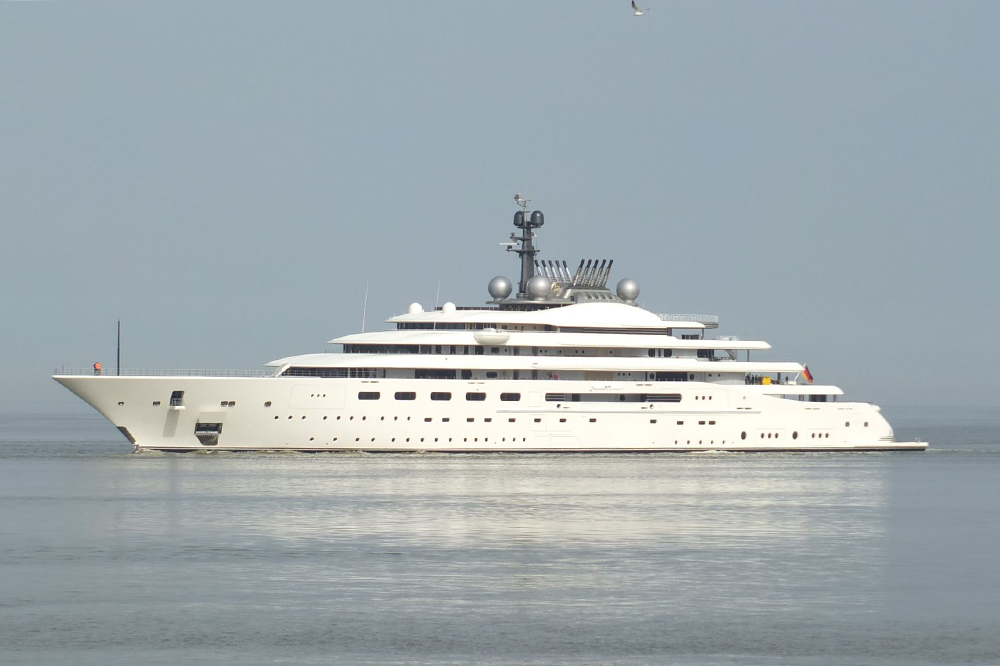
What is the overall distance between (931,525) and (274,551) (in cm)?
1706

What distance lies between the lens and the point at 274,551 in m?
29.3

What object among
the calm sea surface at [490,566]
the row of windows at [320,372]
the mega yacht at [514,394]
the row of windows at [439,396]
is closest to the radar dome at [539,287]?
the mega yacht at [514,394]

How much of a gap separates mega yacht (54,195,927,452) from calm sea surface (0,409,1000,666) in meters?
2.07

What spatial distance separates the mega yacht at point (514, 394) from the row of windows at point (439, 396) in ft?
0.16

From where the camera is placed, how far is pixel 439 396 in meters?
49.5

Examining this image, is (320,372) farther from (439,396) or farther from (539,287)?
(539,287)

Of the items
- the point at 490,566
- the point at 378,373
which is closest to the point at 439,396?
the point at 378,373

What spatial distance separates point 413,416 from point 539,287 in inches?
360

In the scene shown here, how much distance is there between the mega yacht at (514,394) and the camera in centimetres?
4847

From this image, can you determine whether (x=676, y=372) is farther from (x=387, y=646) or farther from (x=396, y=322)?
(x=387, y=646)

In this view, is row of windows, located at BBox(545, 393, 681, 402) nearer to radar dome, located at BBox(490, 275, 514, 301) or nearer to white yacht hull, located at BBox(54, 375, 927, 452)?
white yacht hull, located at BBox(54, 375, 927, 452)

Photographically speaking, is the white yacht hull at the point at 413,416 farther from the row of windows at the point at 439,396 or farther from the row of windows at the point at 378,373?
the row of windows at the point at 378,373

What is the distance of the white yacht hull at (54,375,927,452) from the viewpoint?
48.2 meters

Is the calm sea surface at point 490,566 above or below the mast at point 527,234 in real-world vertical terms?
below
